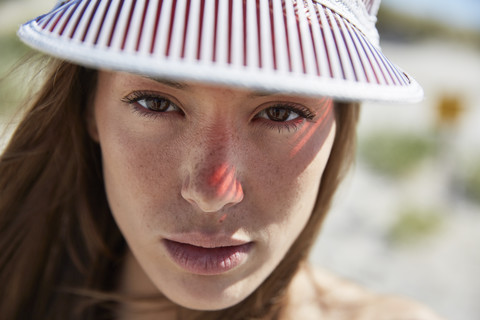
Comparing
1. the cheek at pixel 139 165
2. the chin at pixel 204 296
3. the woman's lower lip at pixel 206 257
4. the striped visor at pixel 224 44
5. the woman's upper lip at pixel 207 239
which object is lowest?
the chin at pixel 204 296

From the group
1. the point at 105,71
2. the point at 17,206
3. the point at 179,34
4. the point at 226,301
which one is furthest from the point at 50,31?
A: the point at 17,206

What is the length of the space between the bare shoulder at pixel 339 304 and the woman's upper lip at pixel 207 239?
660mm

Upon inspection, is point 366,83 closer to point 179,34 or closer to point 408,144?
point 179,34

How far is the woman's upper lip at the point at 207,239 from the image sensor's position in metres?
1.17

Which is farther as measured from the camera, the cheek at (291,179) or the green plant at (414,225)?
the green plant at (414,225)

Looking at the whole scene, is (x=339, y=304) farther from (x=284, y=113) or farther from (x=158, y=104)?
(x=158, y=104)

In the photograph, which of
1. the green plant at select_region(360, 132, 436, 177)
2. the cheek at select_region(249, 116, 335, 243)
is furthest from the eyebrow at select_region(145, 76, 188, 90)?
the green plant at select_region(360, 132, 436, 177)

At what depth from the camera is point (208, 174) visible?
106cm

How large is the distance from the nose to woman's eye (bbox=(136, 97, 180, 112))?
14 cm

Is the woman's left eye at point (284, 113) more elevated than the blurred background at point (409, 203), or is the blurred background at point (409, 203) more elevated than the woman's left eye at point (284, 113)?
the woman's left eye at point (284, 113)

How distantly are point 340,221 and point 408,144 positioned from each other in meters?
2.60

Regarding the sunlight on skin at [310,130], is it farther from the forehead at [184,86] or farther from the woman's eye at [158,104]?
the woman's eye at [158,104]

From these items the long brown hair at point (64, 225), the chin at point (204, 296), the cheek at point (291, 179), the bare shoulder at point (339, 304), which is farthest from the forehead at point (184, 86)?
the bare shoulder at point (339, 304)

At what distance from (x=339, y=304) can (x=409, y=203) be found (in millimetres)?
3649
